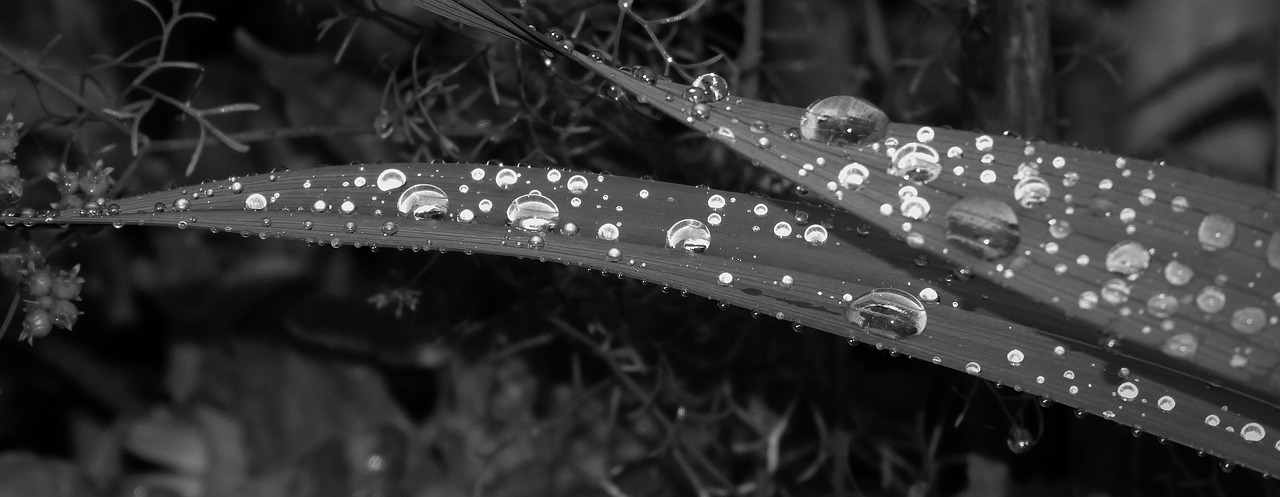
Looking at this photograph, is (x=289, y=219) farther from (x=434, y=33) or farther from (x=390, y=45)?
(x=390, y=45)

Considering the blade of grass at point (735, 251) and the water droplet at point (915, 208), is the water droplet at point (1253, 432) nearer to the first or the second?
the blade of grass at point (735, 251)

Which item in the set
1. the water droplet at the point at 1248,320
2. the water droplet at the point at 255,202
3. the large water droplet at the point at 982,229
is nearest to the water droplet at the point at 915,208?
the large water droplet at the point at 982,229

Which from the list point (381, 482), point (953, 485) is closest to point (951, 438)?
point (953, 485)

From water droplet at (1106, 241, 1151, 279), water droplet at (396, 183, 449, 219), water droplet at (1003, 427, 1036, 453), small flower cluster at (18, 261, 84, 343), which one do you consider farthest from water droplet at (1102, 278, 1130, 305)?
small flower cluster at (18, 261, 84, 343)

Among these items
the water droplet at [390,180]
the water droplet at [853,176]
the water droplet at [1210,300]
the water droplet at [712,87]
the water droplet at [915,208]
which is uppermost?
the water droplet at [712,87]

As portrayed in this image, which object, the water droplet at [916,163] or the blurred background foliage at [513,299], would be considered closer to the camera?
the water droplet at [916,163]

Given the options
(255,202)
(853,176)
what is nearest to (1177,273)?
(853,176)
